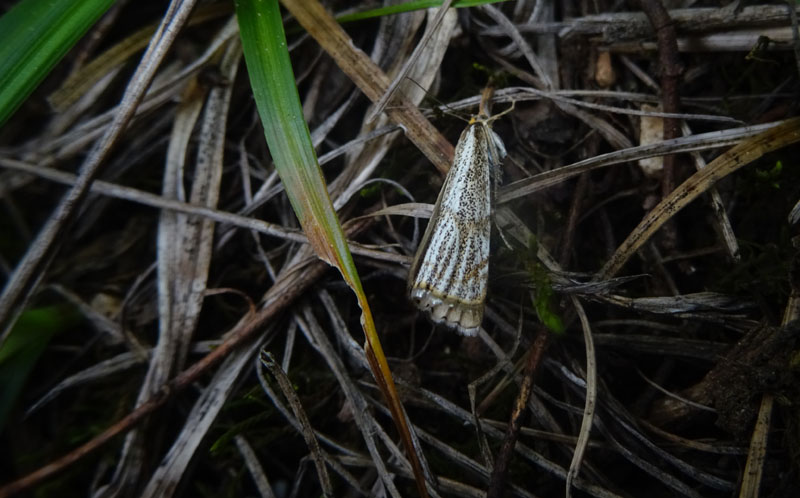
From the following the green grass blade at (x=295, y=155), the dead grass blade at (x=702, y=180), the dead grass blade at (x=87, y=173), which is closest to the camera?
the green grass blade at (x=295, y=155)

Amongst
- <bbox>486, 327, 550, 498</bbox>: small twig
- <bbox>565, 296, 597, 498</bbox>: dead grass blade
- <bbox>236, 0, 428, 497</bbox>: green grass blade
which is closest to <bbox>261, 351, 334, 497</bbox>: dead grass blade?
<bbox>236, 0, 428, 497</bbox>: green grass blade

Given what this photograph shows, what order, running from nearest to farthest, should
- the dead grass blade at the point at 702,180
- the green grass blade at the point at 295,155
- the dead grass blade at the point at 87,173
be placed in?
the green grass blade at the point at 295,155
the dead grass blade at the point at 702,180
the dead grass blade at the point at 87,173

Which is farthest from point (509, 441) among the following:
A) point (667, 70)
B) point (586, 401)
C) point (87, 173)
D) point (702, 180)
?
point (87, 173)

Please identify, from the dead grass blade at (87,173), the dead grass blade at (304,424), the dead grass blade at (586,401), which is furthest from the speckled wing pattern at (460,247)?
the dead grass blade at (87,173)

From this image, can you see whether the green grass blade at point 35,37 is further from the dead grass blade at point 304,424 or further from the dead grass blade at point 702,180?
the dead grass blade at point 702,180

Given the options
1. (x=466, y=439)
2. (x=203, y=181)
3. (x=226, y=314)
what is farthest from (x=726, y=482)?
(x=203, y=181)

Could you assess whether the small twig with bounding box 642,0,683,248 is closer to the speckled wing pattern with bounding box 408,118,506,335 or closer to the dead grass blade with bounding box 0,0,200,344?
the speckled wing pattern with bounding box 408,118,506,335
